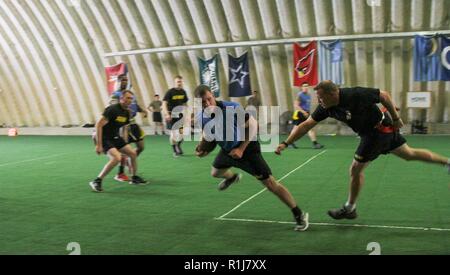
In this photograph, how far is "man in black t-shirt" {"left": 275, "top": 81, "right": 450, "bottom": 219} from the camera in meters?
5.93

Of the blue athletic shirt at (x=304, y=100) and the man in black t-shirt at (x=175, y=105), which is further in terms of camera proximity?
the blue athletic shirt at (x=304, y=100)

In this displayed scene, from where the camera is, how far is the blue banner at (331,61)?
19.2 m

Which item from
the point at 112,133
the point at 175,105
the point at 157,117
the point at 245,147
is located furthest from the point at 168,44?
the point at 245,147

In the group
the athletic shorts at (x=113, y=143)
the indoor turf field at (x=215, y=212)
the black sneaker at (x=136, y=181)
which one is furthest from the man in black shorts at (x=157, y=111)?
the athletic shorts at (x=113, y=143)

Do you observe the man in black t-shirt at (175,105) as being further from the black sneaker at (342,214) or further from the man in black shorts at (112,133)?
the black sneaker at (342,214)

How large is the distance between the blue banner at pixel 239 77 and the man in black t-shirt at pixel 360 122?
14659 mm

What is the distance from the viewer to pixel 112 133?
9430 millimetres

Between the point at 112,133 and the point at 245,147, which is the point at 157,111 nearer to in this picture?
the point at 112,133

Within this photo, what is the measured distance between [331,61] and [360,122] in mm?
13859

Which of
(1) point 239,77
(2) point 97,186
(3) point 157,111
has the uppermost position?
(1) point 239,77

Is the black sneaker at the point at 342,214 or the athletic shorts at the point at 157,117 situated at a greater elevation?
the black sneaker at the point at 342,214

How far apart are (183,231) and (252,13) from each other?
15570 mm

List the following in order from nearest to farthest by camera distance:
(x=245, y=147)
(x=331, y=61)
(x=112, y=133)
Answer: (x=245, y=147), (x=112, y=133), (x=331, y=61)
